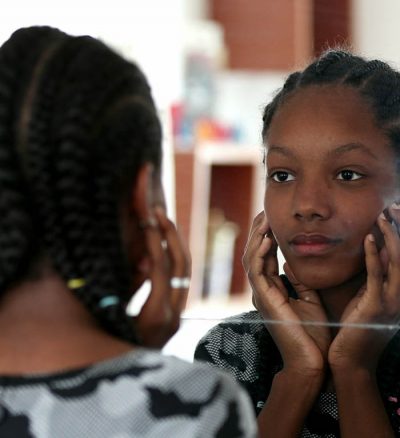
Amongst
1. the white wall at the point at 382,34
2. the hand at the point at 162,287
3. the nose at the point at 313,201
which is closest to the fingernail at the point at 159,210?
the hand at the point at 162,287

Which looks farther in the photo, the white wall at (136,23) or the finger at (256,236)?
the white wall at (136,23)

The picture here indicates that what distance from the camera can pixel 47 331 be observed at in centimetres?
54

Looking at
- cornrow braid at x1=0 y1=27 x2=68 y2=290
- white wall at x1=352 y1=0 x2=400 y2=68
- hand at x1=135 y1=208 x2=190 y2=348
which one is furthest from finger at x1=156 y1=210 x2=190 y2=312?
white wall at x1=352 y1=0 x2=400 y2=68

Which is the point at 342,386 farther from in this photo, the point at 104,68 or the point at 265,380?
the point at 104,68

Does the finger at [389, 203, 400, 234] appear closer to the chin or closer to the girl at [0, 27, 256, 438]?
the chin

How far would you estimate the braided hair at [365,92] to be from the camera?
709mm

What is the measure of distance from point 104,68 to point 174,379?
0.16 meters

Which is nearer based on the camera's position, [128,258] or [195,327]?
[128,258]

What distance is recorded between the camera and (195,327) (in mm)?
720

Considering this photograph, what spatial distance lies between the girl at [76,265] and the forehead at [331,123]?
0.62ft

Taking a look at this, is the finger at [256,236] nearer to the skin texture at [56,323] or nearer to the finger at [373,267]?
the finger at [373,267]

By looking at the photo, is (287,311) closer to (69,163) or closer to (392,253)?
(392,253)

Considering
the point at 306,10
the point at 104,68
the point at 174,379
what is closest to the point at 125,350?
the point at 174,379

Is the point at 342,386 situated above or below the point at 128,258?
below
